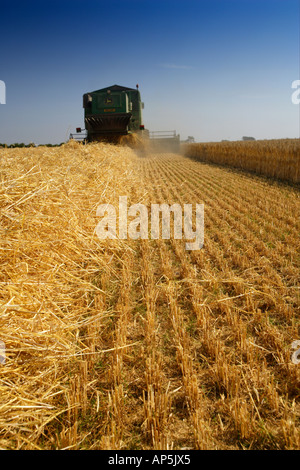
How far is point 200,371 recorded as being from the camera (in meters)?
2.29

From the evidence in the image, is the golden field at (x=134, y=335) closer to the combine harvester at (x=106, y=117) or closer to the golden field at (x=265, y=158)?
the golden field at (x=265, y=158)

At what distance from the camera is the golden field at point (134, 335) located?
1.81 metres

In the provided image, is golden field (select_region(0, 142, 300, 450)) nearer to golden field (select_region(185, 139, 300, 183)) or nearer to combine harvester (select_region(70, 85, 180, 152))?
golden field (select_region(185, 139, 300, 183))

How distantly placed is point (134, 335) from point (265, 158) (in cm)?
1155

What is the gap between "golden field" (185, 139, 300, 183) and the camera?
10789 millimetres

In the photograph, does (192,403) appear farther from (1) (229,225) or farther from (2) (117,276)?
(1) (229,225)

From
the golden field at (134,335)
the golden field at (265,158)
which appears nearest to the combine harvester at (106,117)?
the golden field at (265,158)

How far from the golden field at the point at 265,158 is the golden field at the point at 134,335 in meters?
7.00

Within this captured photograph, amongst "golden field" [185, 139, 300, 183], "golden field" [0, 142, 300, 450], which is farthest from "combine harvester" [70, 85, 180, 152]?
"golden field" [0, 142, 300, 450]

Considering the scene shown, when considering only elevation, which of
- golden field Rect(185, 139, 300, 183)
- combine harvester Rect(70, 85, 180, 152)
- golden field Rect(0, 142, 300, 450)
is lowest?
golden field Rect(0, 142, 300, 450)

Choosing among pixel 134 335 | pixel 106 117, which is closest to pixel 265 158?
→ pixel 106 117

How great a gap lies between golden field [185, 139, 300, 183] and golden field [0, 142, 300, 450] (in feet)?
23.0

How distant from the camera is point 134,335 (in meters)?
2.73
